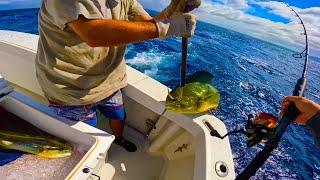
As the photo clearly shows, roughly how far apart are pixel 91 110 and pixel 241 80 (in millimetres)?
6357

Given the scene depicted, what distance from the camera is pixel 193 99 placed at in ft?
6.43

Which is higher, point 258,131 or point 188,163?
point 258,131

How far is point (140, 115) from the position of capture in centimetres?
259

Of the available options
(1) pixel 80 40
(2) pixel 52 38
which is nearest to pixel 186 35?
(1) pixel 80 40

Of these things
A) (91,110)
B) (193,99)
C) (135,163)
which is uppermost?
(193,99)

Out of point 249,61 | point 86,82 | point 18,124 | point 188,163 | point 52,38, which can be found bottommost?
point 249,61

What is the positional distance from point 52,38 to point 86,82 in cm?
30

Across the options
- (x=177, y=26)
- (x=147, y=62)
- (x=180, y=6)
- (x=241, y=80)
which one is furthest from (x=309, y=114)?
(x=241, y=80)

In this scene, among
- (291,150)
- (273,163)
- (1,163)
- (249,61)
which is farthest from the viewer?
(249,61)

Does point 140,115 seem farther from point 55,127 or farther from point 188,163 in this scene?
point 55,127

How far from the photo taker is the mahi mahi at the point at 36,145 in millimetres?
1867

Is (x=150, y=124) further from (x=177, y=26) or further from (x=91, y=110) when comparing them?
(x=177, y=26)

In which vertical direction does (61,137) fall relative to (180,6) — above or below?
below

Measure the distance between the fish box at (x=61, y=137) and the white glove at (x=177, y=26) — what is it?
61 cm
